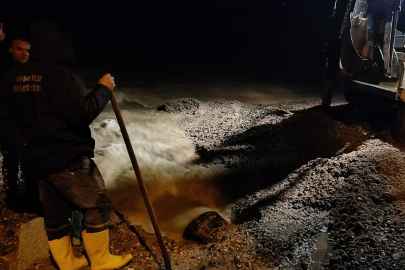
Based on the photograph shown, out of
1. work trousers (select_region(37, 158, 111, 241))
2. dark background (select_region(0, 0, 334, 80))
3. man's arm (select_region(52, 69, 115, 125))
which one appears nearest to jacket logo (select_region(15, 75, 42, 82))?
man's arm (select_region(52, 69, 115, 125))

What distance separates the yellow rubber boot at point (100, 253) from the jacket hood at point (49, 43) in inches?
49.8

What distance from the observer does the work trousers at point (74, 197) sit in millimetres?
2174

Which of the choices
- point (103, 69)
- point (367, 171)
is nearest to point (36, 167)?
point (367, 171)

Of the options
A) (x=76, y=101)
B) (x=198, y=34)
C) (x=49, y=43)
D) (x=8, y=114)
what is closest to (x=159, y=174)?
(x=8, y=114)

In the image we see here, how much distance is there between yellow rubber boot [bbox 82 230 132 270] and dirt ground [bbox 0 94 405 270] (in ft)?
0.48

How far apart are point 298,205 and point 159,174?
6.68ft

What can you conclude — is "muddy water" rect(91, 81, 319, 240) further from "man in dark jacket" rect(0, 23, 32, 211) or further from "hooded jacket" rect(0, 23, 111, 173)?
"hooded jacket" rect(0, 23, 111, 173)

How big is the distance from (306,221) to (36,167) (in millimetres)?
2538

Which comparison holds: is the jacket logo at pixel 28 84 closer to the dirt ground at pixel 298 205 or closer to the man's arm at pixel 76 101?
the man's arm at pixel 76 101

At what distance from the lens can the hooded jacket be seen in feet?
6.56

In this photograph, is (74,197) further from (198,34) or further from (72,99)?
(198,34)

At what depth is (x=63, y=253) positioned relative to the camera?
241 cm

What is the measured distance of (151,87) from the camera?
992 cm

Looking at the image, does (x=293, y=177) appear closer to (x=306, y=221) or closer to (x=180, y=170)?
(x=306, y=221)
